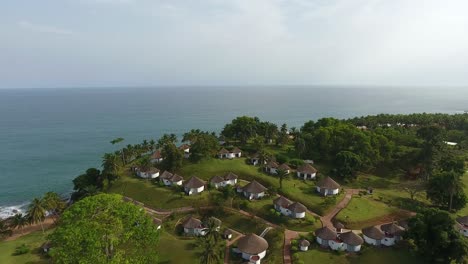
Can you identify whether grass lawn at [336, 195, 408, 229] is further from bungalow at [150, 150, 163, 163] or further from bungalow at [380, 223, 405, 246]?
bungalow at [150, 150, 163, 163]

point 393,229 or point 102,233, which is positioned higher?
point 102,233

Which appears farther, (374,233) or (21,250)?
(21,250)

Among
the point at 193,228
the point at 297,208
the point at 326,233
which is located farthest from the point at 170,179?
the point at 326,233

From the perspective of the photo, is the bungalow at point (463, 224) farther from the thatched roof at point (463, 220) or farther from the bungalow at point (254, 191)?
the bungalow at point (254, 191)

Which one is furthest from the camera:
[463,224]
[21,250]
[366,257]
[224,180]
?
[224,180]

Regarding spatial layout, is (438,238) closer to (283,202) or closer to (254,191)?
(283,202)

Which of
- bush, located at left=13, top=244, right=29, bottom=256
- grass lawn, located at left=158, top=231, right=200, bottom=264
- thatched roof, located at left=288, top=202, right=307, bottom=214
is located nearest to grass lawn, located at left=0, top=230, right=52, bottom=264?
bush, located at left=13, top=244, right=29, bottom=256

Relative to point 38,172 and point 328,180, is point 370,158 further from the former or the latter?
point 38,172

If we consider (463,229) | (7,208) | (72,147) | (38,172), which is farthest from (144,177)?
(72,147)
